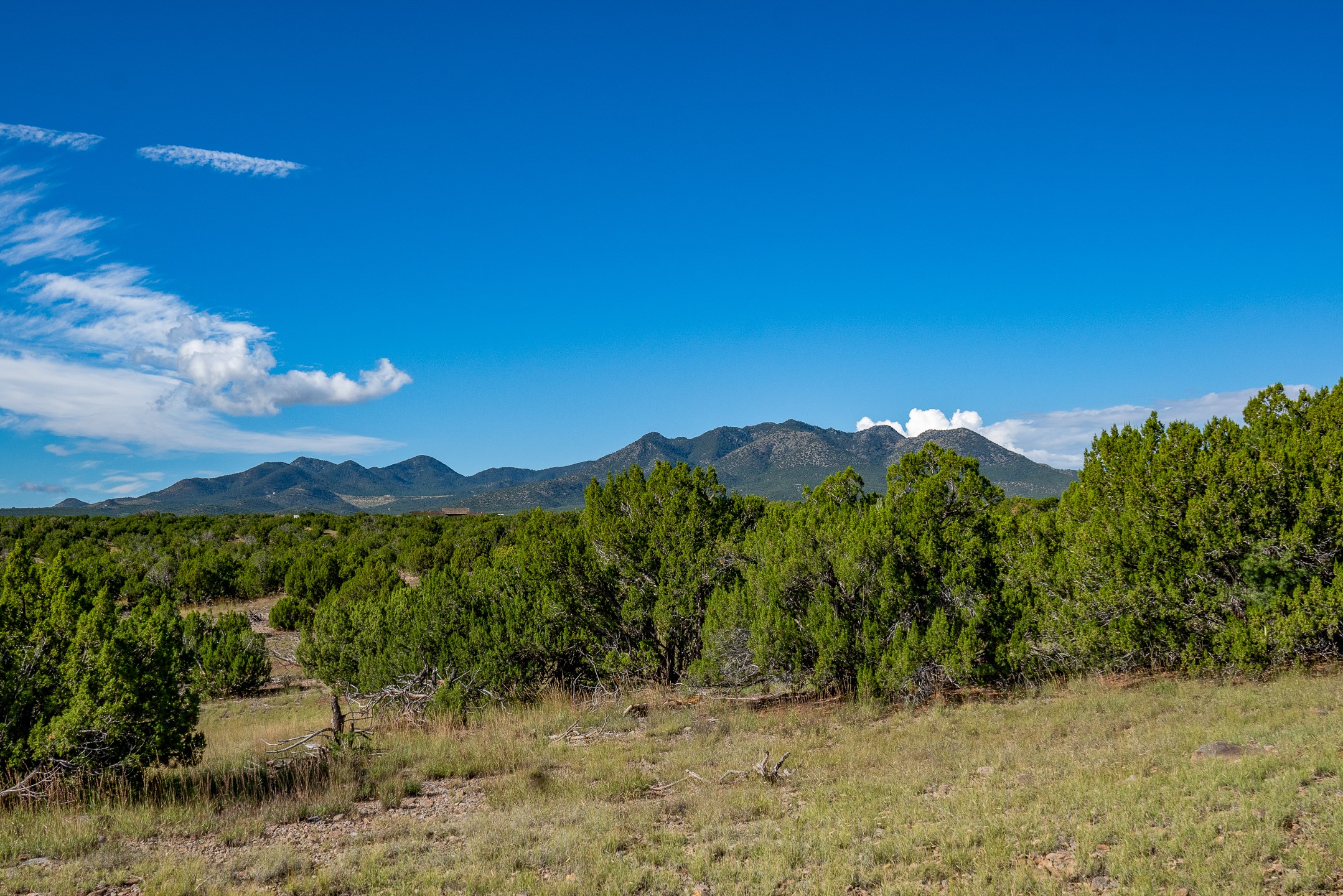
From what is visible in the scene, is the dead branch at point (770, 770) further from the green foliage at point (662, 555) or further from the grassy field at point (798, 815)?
the green foliage at point (662, 555)

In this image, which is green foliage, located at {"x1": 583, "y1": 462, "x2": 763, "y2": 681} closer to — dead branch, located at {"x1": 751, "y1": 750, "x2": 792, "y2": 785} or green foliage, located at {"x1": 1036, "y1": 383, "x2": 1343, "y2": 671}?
dead branch, located at {"x1": 751, "y1": 750, "x2": 792, "y2": 785}

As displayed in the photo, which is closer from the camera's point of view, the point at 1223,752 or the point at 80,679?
the point at 1223,752

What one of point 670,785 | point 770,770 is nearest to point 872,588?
point 770,770

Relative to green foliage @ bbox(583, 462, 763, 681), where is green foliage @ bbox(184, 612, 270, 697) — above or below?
below

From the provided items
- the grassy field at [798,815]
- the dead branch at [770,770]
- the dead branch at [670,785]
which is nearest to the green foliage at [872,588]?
the grassy field at [798,815]

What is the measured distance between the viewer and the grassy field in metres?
5.73

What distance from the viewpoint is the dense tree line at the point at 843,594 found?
8.78 meters

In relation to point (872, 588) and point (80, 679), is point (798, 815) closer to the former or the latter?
point (872, 588)

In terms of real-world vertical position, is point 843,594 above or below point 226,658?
above

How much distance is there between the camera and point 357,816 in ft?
27.1

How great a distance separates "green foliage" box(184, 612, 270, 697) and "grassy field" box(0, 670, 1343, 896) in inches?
422

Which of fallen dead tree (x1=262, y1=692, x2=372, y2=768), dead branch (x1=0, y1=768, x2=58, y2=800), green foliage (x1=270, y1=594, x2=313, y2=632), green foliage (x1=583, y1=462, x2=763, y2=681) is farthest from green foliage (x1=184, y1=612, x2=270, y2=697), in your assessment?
dead branch (x1=0, y1=768, x2=58, y2=800)

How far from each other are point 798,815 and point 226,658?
18989 millimetres

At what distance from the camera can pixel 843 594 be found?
13.9 meters
